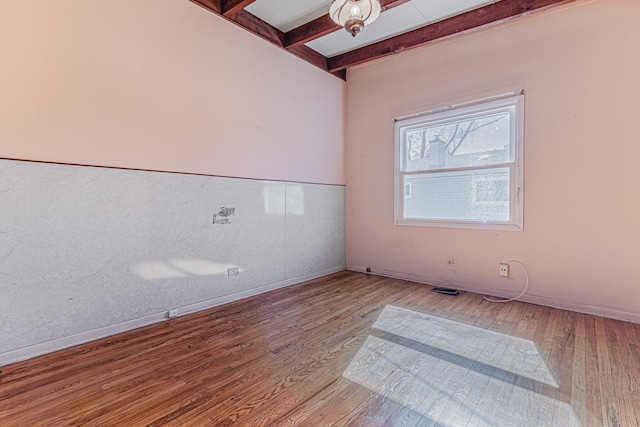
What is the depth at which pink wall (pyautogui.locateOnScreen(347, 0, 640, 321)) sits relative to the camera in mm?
2744

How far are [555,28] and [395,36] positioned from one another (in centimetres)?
166

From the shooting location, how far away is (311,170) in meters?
4.18

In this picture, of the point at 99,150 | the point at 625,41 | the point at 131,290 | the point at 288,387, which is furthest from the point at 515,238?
the point at 99,150

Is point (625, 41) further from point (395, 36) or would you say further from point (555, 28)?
point (395, 36)

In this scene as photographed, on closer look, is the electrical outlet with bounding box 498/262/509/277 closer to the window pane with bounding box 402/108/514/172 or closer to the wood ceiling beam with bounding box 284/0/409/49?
the window pane with bounding box 402/108/514/172

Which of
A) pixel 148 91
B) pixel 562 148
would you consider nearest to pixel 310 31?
pixel 148 91

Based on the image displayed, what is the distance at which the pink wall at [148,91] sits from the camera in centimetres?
207

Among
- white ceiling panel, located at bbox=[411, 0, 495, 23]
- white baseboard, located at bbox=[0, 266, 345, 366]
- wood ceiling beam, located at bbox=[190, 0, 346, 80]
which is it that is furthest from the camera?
white ceiling panel, located at bbox=[411, 0, 495, 23]

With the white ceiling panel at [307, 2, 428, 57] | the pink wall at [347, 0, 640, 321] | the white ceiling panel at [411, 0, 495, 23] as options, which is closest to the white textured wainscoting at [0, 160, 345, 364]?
the white ceiling panel at [307, 2, 428, 57]

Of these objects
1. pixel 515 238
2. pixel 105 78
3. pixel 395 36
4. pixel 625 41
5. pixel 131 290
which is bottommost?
pixel 131 290

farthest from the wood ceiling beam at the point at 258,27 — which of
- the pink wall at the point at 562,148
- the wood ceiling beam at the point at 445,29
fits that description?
the pink wall at the point at 562,148

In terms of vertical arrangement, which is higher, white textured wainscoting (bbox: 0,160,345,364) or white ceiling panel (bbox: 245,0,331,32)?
white ceiling panel (bbox: 245,0,331,32)

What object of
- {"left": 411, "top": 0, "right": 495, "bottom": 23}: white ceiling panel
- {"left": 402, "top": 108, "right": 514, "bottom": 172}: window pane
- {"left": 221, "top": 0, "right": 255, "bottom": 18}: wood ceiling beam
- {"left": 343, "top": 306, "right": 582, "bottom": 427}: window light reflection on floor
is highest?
{"left": 411, "top": 0, "right": 495, "bottom": 23}: white ceiling panel

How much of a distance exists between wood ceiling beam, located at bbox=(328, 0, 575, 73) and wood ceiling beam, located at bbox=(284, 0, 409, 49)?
0.86 m
